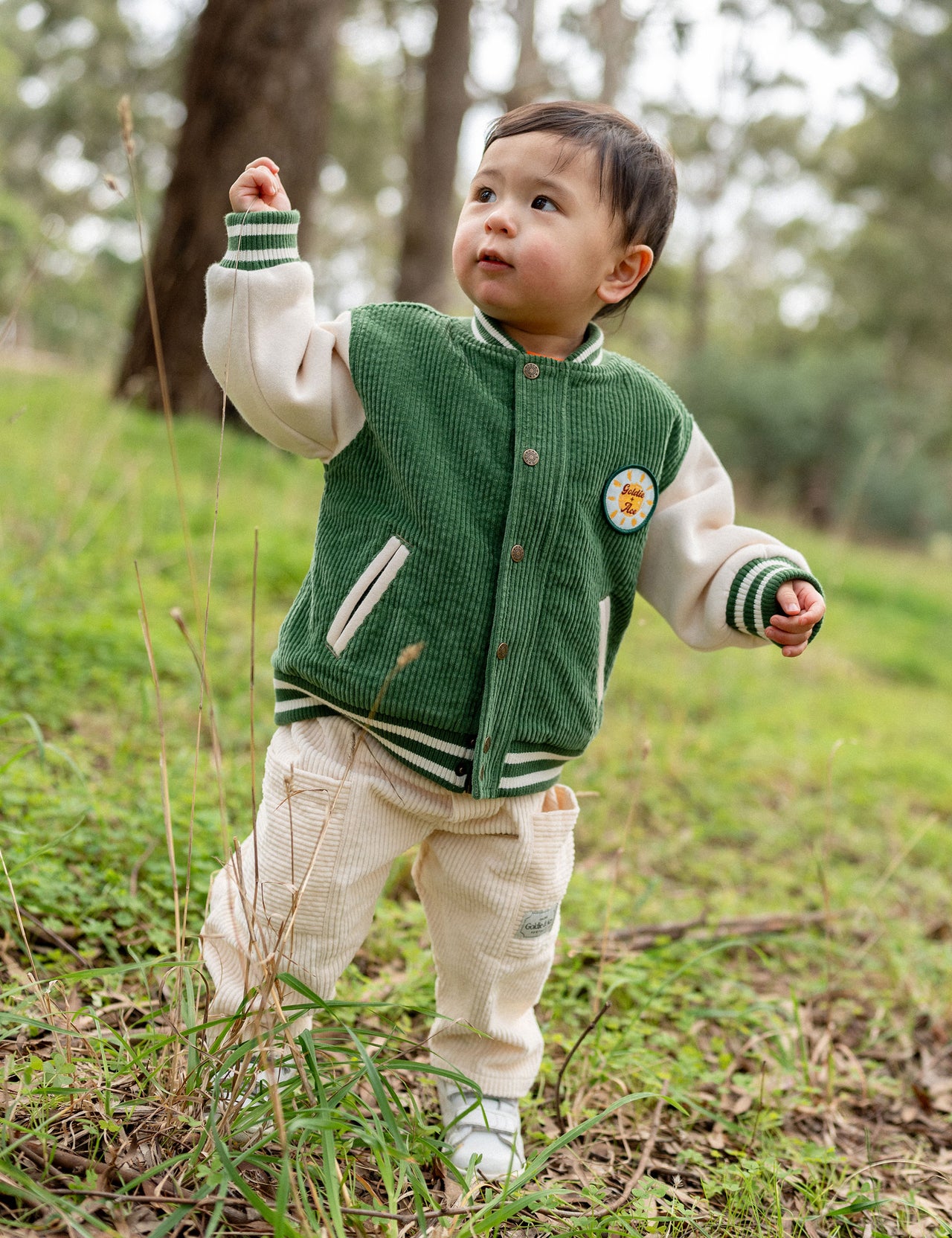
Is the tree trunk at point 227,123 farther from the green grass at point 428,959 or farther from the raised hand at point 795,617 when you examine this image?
the raised hand at point 795,617

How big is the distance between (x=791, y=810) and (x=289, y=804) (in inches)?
99.1

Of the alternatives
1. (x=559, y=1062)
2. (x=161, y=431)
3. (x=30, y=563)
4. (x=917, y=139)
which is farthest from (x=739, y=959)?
(x=917, y=139)

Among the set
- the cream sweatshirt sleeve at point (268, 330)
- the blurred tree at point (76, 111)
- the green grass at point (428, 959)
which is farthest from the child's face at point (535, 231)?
the blurred tree at point (76, 111)

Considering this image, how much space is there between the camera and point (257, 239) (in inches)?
62.7

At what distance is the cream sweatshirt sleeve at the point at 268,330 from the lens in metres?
1.59

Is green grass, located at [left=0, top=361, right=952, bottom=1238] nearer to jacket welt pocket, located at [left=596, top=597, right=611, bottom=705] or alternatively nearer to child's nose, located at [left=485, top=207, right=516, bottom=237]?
jacket welt pocket, located at [left=596, top=597, right=611, bottom=705]

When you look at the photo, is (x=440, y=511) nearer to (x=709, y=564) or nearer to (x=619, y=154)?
Answer: (x=709, y=564)

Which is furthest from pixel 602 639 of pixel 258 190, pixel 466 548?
pixel 258 190

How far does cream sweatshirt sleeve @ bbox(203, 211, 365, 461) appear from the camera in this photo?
62.8 inches

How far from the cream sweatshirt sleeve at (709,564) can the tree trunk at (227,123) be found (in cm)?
447

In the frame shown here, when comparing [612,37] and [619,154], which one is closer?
[619,154]

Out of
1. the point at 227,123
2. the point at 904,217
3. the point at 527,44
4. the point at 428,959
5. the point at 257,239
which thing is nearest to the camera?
the point at 257,239

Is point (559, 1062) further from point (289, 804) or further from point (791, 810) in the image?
point (791, 810)

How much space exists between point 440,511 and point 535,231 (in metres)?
0.44
